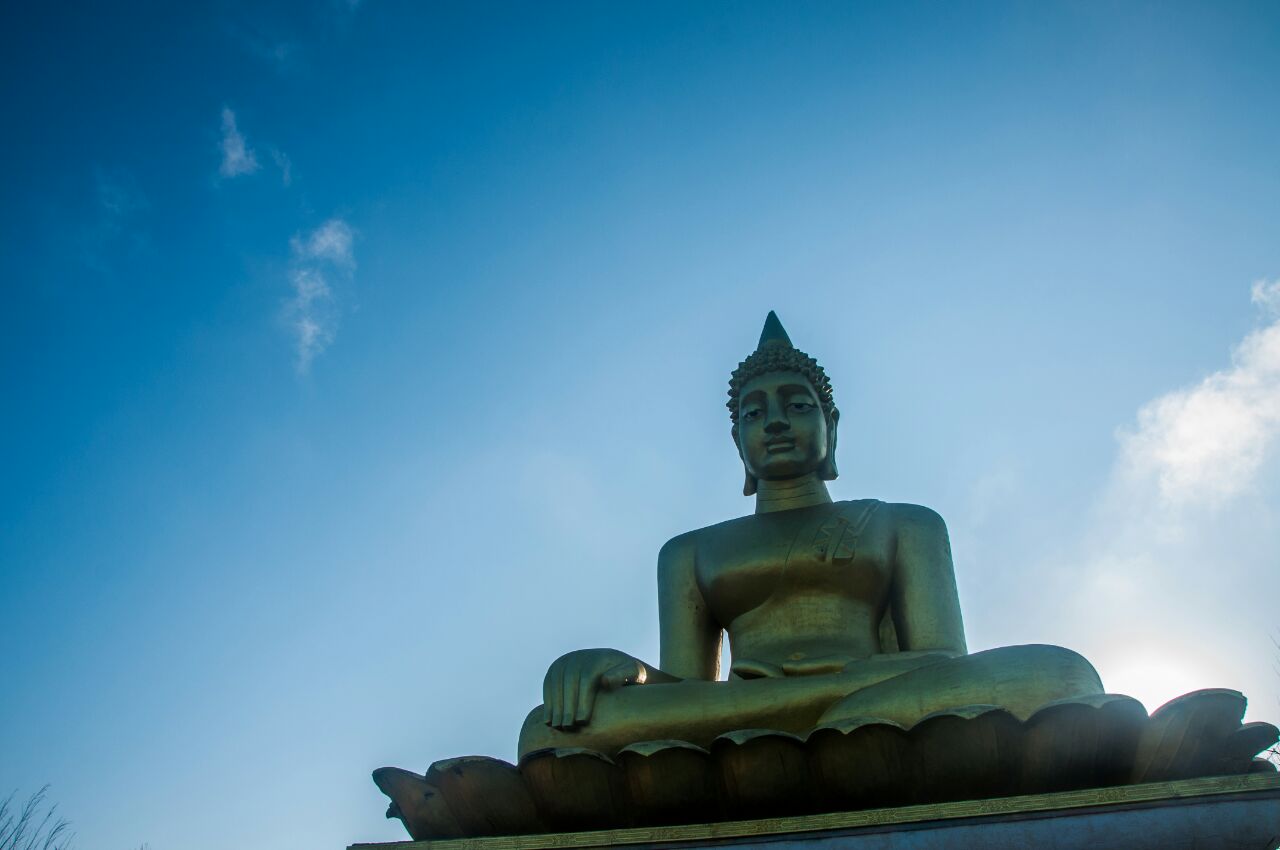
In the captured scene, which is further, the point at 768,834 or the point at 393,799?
the point at 393,799

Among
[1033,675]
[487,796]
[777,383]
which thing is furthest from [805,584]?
[487,796]

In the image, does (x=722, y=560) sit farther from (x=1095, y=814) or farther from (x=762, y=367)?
(x=1095, y=814)

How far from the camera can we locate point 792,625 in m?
5.99

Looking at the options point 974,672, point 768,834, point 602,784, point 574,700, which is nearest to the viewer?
point 768,834

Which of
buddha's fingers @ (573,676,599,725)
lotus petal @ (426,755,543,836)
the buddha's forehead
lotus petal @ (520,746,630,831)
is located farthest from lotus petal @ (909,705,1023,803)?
the buddha's forehead

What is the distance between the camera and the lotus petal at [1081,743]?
3350 millimetres

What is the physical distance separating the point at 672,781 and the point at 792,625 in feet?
8.18

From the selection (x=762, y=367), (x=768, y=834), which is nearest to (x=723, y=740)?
(x=768, y=834)

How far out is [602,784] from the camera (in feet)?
12.1

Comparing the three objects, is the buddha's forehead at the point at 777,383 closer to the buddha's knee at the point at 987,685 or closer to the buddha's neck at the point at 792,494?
the buddha's neck at the point at 792,494

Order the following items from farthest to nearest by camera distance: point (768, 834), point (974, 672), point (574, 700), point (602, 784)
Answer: point (574, 700) < point (974, 672) < point (602, 784) < point (768, 834)

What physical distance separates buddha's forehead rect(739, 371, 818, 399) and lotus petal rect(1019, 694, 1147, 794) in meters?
3.75

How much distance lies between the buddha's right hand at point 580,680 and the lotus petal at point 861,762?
1298 millimetres

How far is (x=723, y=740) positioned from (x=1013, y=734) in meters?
0.93
